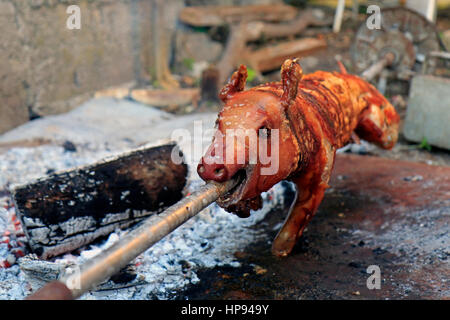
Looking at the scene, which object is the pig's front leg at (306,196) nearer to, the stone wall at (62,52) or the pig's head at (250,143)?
the pig's head at (250,143)

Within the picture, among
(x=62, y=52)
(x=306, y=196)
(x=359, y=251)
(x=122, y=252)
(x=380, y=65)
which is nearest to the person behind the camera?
(x=122, y=252)

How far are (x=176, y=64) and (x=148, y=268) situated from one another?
277 inches

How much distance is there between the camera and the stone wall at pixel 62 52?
639 centimetres

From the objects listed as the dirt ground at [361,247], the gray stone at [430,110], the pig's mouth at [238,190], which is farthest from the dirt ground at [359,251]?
the gray stone at [430,110]

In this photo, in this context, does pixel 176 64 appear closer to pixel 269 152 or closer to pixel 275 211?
pixel 275 211

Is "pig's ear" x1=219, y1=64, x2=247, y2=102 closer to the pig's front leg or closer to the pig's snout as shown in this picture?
the pig's snout

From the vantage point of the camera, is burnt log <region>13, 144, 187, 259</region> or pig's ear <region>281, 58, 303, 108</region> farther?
burnt log <region>13, 144, 187, 259</region>

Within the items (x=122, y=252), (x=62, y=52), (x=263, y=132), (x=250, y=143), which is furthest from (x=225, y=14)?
(x=122, y=252)

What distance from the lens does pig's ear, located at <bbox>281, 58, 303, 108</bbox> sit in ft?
10.4

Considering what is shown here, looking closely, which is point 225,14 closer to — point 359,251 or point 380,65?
point 380,65

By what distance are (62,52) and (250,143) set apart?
5195mm

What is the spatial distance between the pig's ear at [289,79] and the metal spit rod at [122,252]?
0.80 meters

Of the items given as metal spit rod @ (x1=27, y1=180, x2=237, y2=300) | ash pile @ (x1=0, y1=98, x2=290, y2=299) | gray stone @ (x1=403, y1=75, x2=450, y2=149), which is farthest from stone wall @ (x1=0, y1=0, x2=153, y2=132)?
gray stone @ (x1=403, y1=75, x2=450, y2=149)

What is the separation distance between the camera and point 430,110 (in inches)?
263
